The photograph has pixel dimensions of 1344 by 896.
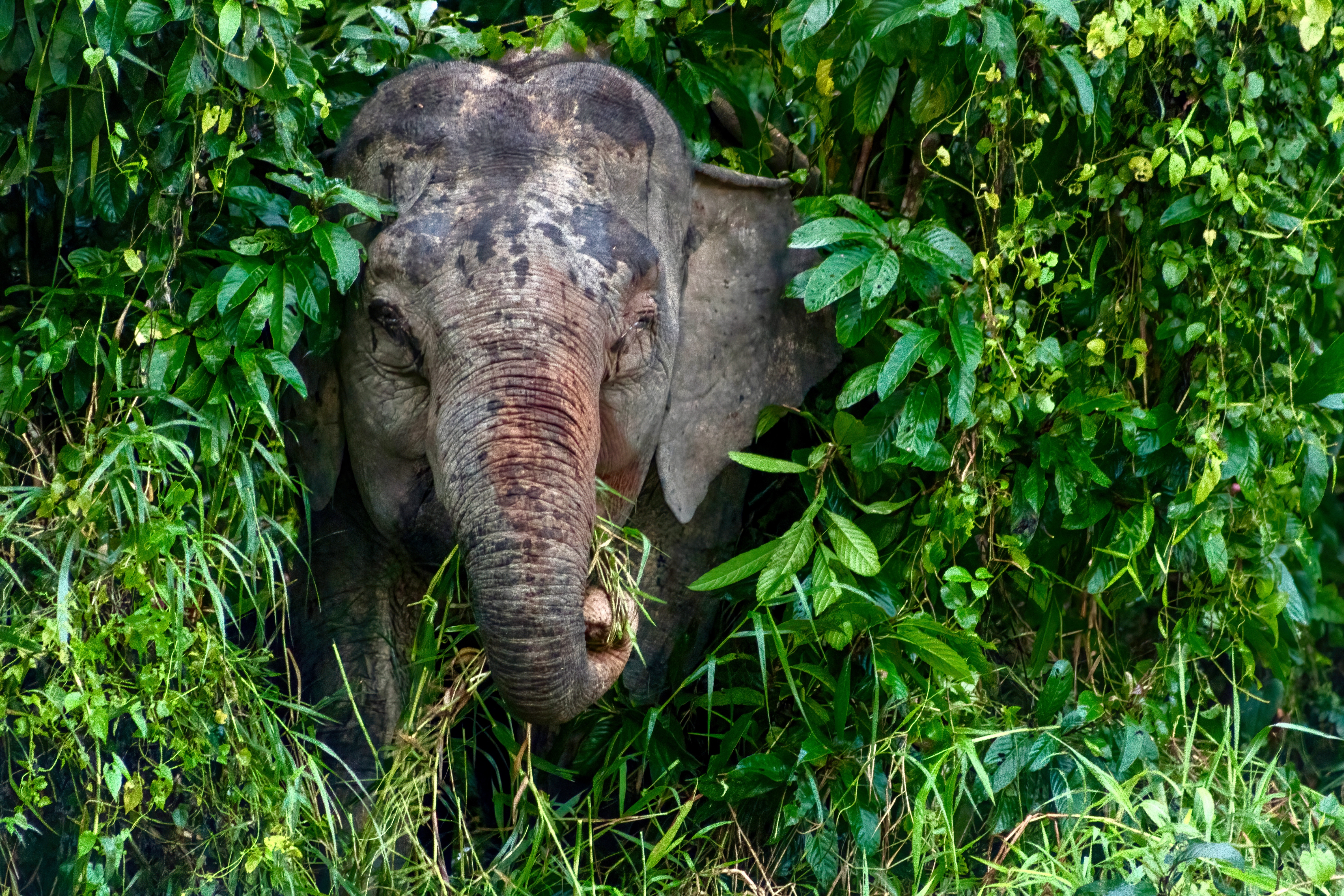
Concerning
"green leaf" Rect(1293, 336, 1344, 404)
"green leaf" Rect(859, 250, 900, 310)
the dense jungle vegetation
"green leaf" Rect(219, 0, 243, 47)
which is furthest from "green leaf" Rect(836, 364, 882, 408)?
"green leaf" Rect(219, 0, 243, 47)

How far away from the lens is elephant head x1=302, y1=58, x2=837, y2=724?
2.89m

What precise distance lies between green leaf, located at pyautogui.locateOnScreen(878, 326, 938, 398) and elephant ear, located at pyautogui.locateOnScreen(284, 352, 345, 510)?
46.9 inches

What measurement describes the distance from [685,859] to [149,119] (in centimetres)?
189

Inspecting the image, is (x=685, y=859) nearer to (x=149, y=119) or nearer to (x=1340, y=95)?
(x=149, y=119)

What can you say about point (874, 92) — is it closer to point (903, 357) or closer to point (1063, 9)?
point (1063, 9)

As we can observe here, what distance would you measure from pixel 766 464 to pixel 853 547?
0.27 meters

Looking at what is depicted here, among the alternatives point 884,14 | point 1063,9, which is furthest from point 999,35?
point 884,14

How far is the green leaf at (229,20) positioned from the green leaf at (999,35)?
144 centimetres

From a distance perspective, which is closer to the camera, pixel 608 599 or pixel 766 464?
pixel 608 599

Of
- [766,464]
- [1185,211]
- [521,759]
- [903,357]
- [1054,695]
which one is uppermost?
[1185,211]

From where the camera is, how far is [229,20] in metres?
2.81

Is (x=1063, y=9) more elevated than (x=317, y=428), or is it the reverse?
(x=1063, y=9)

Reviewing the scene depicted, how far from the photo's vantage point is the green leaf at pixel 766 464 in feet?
Result: 11.1

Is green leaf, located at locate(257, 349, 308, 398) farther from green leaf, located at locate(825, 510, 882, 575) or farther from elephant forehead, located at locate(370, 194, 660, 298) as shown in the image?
green leaf, located at locate(825, 510, 882, 575)
